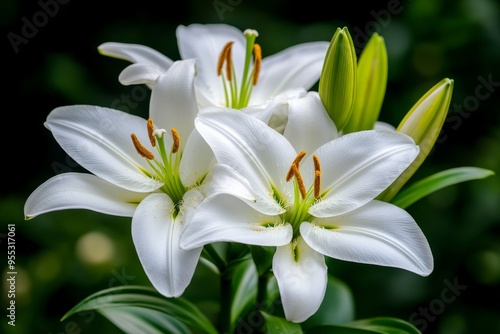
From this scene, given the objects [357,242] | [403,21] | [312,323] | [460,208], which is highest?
[357,242]

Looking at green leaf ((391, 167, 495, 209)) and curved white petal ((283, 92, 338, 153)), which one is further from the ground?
curved white petal ((283, 92, 338, 153))

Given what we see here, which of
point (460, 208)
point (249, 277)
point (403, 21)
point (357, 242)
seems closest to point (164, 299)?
point (249, 277)

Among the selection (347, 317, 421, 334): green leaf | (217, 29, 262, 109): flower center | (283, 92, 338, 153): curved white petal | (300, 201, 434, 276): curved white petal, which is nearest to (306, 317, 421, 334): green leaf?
(347, 317, 421, 334): green leaf

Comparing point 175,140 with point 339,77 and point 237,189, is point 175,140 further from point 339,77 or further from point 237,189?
point 339,77

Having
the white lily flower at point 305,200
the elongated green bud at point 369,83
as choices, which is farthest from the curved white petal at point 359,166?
the elongated green bud at point 369,83

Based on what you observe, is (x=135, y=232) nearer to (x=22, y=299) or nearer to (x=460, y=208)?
(x=22, y=299)

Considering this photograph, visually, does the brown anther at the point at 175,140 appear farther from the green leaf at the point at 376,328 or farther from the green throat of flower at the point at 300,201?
the green leaf at the point at 376,328

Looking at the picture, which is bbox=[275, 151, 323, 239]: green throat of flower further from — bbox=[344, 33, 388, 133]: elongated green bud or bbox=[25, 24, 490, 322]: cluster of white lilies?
bbox=[344, 33, 388, 133]: elongated green bud
